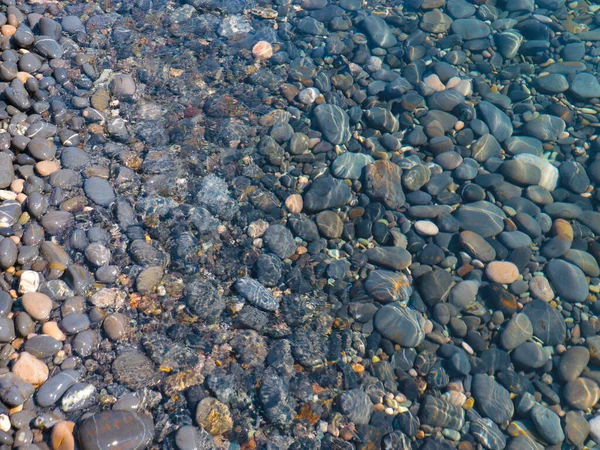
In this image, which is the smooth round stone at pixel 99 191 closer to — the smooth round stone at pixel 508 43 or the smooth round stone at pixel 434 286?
the smooth round stone at pixel 434 286

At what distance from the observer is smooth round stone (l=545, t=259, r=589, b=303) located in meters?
4.71

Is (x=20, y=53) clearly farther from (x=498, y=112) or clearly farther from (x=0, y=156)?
(x=498, y=112)

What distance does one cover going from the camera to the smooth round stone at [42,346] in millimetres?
3682

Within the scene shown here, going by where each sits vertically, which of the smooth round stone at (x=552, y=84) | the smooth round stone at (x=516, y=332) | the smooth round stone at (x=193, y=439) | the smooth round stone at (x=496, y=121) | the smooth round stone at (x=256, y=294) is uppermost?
the smooth round stone at (x=552, y=84)

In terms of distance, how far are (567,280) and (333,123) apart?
298cm

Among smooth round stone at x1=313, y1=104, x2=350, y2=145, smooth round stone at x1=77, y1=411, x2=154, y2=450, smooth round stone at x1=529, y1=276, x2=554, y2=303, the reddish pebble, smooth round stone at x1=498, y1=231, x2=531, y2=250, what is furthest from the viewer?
the reddish pebble

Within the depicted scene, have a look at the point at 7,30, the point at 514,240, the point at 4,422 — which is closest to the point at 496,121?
the point at 514,240

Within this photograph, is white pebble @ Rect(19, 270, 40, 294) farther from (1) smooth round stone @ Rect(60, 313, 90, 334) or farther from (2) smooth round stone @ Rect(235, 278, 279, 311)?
(2) smooth round stone @ Rect(235, 278, 279, 311)

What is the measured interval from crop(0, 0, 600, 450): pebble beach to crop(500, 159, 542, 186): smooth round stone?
0.03m

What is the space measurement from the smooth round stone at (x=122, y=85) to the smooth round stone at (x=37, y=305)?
273 cm

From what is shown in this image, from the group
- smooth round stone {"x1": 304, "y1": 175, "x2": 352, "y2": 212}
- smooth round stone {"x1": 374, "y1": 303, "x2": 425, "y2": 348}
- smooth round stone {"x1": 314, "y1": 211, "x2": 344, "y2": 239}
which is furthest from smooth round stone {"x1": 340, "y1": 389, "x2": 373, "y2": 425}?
smooth round stone {"x1": 304, "y1": 175, "x2": 352, "y2": 212}

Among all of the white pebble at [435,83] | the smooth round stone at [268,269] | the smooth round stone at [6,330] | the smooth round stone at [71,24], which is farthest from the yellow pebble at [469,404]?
the smooth round stone at [71,24]

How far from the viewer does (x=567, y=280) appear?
4754mm

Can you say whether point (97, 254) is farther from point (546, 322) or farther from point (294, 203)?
point (546, 322)
